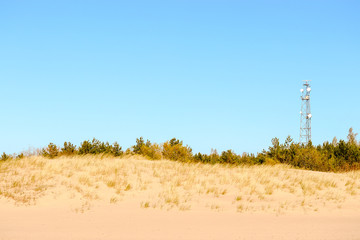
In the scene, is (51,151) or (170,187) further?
(51,151)

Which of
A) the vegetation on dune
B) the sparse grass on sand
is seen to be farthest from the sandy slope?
the vegetation on dune

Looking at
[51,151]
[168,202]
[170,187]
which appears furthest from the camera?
[51,151]

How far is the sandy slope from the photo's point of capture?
34.1ft

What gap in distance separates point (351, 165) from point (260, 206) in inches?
691

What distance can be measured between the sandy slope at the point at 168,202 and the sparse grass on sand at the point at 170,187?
4 centimetres

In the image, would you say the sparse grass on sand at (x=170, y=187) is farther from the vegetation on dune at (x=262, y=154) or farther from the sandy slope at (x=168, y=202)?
the vegetation on dune at (x=262, y=154)

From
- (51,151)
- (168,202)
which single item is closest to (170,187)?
(168,202)

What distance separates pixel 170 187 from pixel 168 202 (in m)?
2.06

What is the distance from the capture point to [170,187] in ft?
53.1

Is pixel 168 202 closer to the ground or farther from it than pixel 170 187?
closer to the ground

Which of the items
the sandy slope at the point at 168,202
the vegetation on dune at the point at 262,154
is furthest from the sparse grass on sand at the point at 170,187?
the vegetation on dune at the point at 262,154

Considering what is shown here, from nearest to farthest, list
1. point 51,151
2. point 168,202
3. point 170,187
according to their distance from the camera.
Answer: point 168,202 < point 170,187 < point 51,151

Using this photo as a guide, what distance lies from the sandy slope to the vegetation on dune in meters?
6.12

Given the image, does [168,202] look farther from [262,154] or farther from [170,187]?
[262,154]
